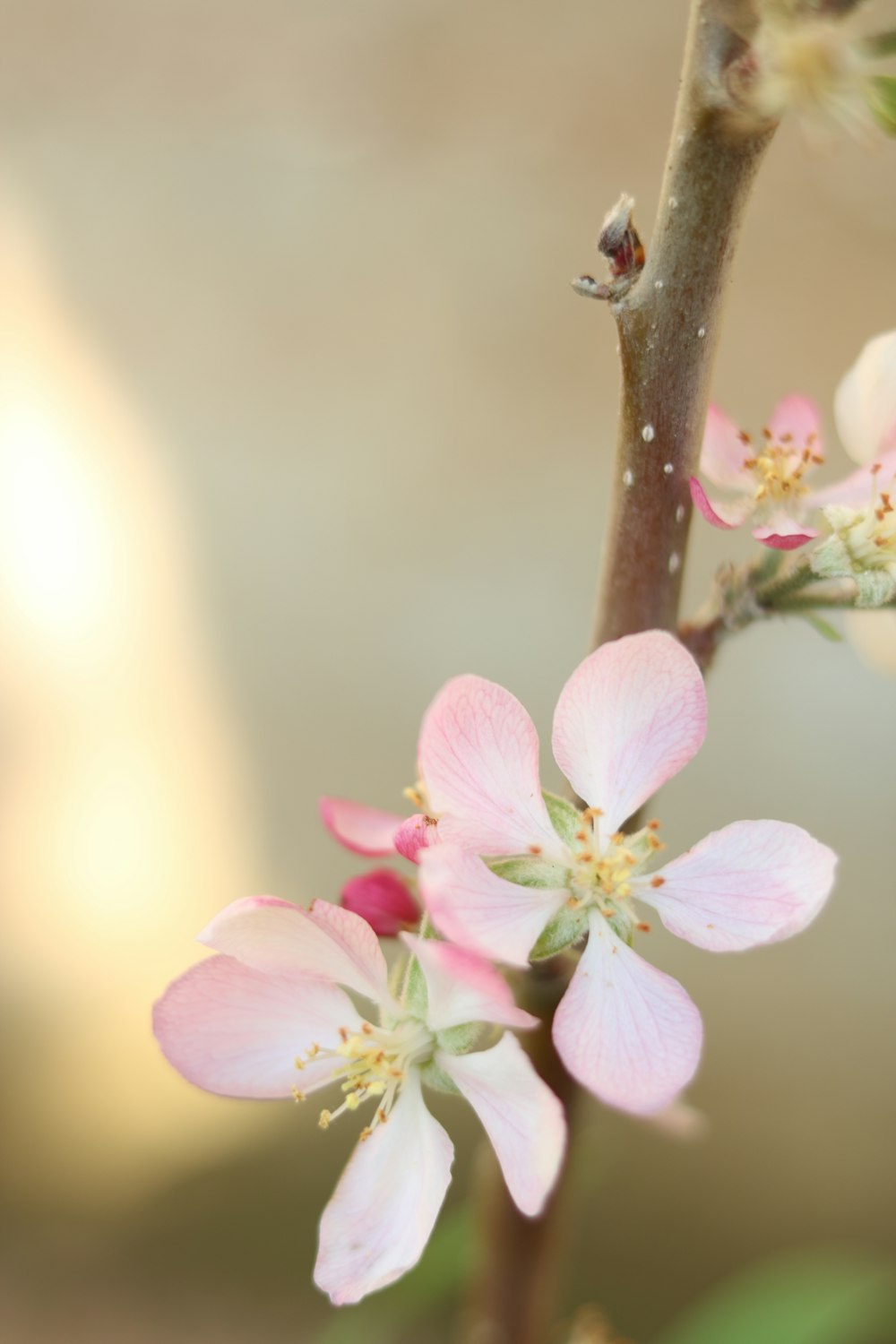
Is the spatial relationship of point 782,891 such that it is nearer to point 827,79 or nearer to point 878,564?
point 878,564

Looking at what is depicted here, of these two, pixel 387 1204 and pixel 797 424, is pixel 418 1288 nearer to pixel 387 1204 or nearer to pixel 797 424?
pixel 387 1204

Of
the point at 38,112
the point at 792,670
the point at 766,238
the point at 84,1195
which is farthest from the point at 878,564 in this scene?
the point at 38,112

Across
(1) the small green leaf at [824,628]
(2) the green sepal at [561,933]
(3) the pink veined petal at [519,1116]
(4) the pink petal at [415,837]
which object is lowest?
(3) the pink veined petal at [519,1116]

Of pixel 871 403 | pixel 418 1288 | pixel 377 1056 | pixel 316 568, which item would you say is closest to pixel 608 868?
pixel 377 1056

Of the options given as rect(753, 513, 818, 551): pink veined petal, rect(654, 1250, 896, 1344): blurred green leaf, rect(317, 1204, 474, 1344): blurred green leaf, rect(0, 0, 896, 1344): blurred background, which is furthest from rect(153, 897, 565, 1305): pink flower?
rect(0, 0, 896, 1344): blurred background

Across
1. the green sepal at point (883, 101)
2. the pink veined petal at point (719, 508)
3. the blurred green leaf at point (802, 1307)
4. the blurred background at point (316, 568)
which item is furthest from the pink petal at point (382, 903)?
the blurred background at point (316, 568)

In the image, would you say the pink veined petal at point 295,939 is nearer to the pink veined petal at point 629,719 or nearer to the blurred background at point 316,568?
the pink veined petal at point 629,719
